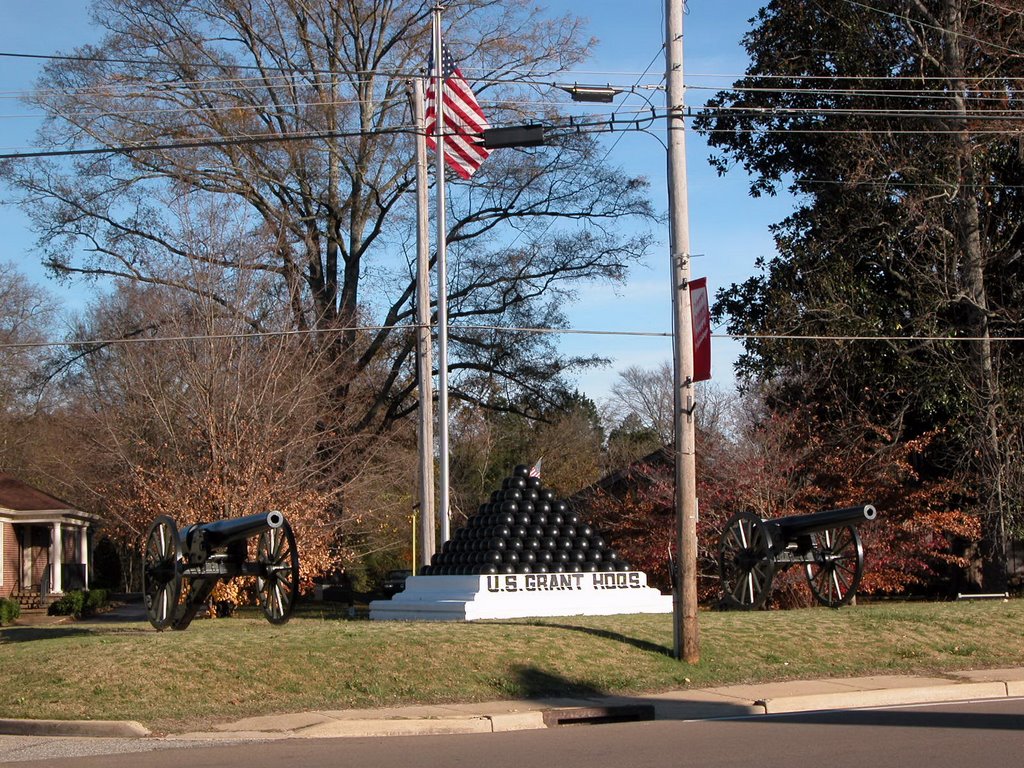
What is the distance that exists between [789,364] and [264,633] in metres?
16.0

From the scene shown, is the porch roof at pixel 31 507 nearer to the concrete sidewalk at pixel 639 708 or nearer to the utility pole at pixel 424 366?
the utility pole at pixel 424 366

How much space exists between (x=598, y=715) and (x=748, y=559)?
7113 mm

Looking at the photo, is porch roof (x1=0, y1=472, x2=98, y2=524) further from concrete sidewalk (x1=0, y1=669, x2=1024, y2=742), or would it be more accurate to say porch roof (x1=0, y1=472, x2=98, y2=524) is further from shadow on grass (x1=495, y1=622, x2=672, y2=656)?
concrete sidewalk (x1=0, y1=669, x2=1024, y2=742)

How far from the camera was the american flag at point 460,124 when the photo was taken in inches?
1022

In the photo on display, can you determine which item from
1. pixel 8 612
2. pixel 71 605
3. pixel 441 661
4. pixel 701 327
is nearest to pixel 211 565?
pixel 441 661

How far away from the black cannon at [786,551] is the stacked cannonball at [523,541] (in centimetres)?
313

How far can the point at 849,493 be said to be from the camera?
28344 millimetres

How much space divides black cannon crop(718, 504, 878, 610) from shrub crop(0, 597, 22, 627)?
19799mm

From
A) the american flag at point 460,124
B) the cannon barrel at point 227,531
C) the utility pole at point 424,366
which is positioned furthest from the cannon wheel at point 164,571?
the american flag at point 460,124


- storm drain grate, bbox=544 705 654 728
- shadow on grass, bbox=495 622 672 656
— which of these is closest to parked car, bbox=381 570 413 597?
shadow on grass, bbox=495 622 672 656

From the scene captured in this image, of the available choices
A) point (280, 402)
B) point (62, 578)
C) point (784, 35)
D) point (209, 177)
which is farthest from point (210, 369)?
point (62, 578)

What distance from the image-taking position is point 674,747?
35.6 feet

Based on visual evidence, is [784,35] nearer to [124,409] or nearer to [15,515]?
[124,409]

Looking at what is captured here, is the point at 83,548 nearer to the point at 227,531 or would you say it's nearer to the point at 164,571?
the point at 164,571
